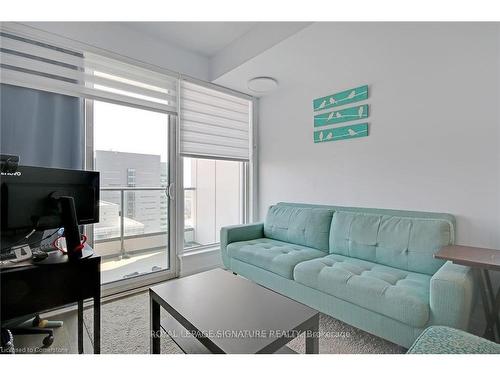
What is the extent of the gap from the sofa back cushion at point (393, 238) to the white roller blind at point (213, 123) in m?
1.65

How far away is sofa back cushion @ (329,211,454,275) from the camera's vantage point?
5.86 feet

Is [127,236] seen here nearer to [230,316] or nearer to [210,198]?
[210,198]

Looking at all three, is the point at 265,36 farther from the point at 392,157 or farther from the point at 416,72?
the point at 392,157

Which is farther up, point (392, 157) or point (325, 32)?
point (325, 32)

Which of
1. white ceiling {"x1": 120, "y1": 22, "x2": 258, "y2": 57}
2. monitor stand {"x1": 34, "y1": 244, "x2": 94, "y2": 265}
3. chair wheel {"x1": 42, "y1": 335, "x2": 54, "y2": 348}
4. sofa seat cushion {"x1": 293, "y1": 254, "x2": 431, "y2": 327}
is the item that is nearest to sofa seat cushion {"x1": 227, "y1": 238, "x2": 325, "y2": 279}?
sofa seat cushion {"x1": 293, "y1": 254, "x2": 431, "y2": 327}

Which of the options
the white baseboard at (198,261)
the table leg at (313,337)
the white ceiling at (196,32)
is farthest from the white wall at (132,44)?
the table leg at (313,337)

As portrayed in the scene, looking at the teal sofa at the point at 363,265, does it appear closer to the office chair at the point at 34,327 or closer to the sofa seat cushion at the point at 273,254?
the sofa seat cushion at the point at 273,254

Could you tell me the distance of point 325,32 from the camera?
197 centimetres

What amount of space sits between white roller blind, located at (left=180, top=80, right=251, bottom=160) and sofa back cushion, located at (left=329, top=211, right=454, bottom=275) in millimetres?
1649

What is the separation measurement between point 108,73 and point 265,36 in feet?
4.92

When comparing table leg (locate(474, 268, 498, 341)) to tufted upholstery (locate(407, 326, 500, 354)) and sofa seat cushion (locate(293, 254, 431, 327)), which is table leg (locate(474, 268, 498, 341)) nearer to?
sofa seat cushion (locate(293, 254, 431, 327))

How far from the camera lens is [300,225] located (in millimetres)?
2580

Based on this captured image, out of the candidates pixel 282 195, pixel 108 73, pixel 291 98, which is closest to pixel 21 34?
pixel 108 73

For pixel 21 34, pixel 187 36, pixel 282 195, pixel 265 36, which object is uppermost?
pixel 187 36
